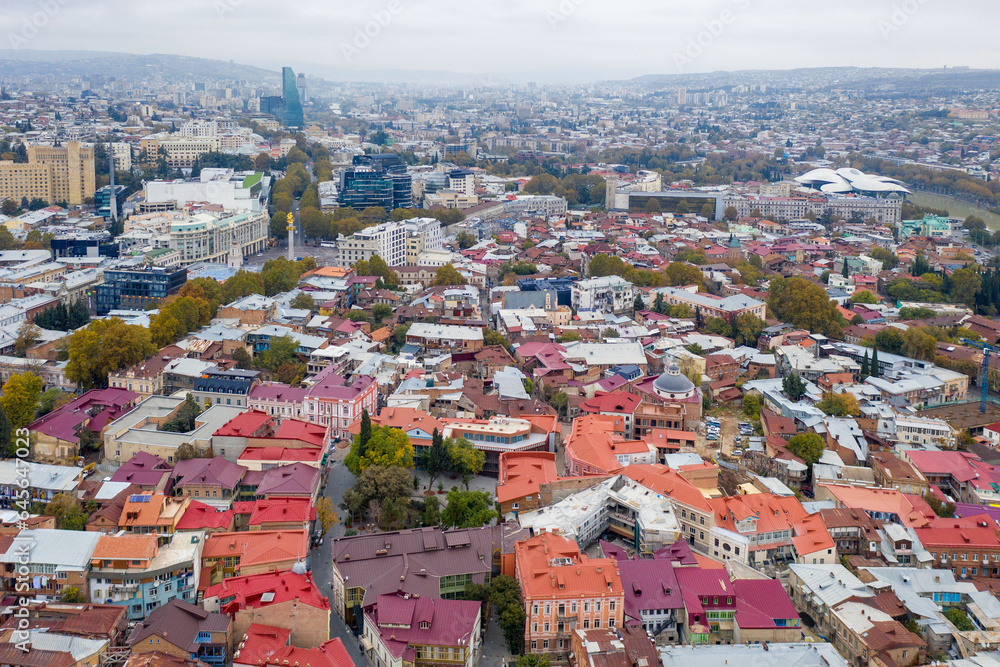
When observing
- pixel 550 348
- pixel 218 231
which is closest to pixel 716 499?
pixel 550 348

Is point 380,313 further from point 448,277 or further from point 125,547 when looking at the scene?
point 125,547

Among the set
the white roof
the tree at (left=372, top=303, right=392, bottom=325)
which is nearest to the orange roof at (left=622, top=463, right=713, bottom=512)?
the white roof

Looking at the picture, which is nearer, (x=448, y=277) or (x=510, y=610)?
(x=510, y=610)

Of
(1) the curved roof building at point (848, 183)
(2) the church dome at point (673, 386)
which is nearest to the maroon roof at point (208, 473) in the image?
(2) the church dome at point (673, 386)

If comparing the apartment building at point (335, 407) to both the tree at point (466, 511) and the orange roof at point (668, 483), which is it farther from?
the orange roof at point (668, 483)

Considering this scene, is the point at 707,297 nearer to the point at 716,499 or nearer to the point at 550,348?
the point at 550,348

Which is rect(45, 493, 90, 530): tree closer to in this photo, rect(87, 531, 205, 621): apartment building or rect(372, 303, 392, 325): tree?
rect(87, 531, 205, 621): apartment building

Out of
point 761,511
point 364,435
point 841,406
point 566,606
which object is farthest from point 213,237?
point 566,606
